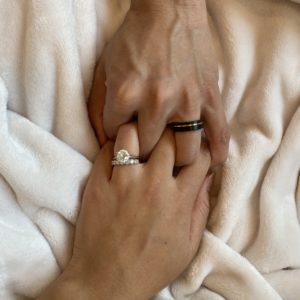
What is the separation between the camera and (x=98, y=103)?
0.83 m

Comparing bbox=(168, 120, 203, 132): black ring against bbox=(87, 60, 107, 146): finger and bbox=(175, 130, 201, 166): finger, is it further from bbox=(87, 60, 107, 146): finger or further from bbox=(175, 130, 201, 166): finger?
bbox=(87, 60, 107, 146): finger

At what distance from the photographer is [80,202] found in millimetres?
800

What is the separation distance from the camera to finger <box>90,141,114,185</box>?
31.5 inches

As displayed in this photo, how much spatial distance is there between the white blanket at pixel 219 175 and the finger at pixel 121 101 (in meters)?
0.05

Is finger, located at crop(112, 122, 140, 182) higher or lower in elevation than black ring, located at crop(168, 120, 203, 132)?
lower

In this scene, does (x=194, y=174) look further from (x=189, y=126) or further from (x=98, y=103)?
(x=98, y=103)

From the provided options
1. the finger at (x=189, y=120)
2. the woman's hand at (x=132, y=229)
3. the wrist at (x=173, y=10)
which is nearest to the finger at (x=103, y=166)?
the woman's hand at (x=132, y=229)

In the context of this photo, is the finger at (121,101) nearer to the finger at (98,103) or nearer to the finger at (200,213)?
the finger at (98,103)

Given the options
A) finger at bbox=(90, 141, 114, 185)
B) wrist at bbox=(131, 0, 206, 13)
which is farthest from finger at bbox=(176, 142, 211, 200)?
wrist at bbox=(131, 0, 206, 13)

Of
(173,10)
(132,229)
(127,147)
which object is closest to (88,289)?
(132,229)

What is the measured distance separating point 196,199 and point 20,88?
0.32m

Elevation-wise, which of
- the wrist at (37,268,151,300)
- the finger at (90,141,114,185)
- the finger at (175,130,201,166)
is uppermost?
the finger at (175,130,201,166)

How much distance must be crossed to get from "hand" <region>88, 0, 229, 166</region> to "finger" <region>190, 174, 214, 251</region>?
0.05 meters

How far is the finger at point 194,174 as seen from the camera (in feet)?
2.66
